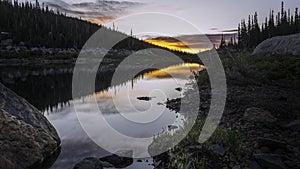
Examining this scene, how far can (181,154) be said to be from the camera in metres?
7.43

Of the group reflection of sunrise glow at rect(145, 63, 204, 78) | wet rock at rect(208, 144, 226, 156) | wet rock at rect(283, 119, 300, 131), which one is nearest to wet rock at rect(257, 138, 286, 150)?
wet rock at rect(208, 144, 226, 156)

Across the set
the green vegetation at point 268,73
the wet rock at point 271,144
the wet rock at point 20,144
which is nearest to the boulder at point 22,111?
the wet rock at point 20,144

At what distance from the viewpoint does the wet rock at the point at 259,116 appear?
926 centimetres

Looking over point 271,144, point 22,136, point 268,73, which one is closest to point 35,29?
point 268,73

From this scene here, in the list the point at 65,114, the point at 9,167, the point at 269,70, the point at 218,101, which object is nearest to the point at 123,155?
the point at 9,167

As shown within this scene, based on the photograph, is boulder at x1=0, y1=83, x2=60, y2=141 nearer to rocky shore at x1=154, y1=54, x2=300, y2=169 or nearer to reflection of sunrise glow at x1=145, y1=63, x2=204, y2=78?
rocky shore at x1=154, y1=54, x2=300, y2=169

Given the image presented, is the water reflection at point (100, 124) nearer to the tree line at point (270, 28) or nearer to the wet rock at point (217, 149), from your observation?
the wet rock at point (217, 149)

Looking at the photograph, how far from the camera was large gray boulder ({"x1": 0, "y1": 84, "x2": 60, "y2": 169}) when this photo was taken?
7609 millimetres

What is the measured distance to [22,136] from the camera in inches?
324

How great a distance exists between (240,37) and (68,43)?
241 feet

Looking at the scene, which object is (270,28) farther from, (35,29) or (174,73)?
(35,29)

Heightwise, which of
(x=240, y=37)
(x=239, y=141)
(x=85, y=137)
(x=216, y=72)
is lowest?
(x=85, y=137)

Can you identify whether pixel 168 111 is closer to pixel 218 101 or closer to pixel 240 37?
pixel 218 101

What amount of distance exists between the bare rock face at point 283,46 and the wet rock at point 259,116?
18.1 metres
